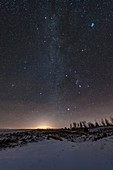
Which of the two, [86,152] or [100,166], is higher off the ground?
[86,152]

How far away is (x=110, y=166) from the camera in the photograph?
12.1 m

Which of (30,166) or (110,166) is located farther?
(30,166)

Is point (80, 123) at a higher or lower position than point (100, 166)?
higher

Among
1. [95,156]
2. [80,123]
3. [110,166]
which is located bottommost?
[110,166]

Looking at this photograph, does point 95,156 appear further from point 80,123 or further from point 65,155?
point 80,123

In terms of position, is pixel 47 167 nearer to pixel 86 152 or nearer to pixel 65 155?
pixel 65 155

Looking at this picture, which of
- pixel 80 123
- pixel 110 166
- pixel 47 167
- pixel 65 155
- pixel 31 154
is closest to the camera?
pixel 110 166

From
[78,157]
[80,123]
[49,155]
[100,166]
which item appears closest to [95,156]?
[78,157]

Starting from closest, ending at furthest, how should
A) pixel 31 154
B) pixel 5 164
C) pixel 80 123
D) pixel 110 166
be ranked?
1. pixel 110 166
2. pixel 5 164
3. pixel 31 154
4. pixel 80 123

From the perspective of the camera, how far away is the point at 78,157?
48.7ft

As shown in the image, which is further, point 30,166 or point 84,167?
point 30,166

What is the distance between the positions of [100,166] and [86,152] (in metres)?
3.82

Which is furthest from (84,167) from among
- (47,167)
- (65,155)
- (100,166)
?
(65,155)

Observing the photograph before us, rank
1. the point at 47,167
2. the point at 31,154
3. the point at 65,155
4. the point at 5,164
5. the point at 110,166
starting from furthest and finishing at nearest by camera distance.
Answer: the point at 31,154
the point at 65,155
the point at 5,164
the point at 47,167
the point at 110,166
